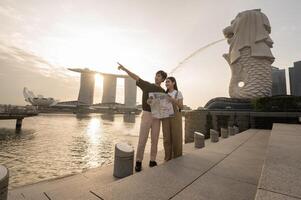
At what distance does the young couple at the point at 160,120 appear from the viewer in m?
3.88

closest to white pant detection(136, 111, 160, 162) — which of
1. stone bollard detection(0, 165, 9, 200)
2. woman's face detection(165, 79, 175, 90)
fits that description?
woman's face detection(165, 79, 175, 90)

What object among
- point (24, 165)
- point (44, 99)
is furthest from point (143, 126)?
point (44, 99)

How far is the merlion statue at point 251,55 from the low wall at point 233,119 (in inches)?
687

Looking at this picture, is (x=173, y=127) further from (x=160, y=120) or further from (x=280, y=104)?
(x=280, y=104)

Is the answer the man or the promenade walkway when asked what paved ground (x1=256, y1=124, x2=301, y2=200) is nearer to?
the promenade walkway

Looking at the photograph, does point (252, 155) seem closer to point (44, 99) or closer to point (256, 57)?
point (256, 57)

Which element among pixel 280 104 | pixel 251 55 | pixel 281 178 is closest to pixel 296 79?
pixel 251 55

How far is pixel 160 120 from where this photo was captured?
13.3 ft

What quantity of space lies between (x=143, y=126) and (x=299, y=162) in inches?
112

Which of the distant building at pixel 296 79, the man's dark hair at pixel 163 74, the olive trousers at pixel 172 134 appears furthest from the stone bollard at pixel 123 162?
the distant building at pixel 296 79

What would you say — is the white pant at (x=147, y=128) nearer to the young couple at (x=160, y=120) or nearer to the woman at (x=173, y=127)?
the young couple at (x=160, y=120)

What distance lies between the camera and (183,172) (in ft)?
10.6

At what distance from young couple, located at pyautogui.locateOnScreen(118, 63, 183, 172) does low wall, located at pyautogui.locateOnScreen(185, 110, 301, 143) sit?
12132 mm

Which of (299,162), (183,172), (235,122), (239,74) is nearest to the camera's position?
(299,162)
